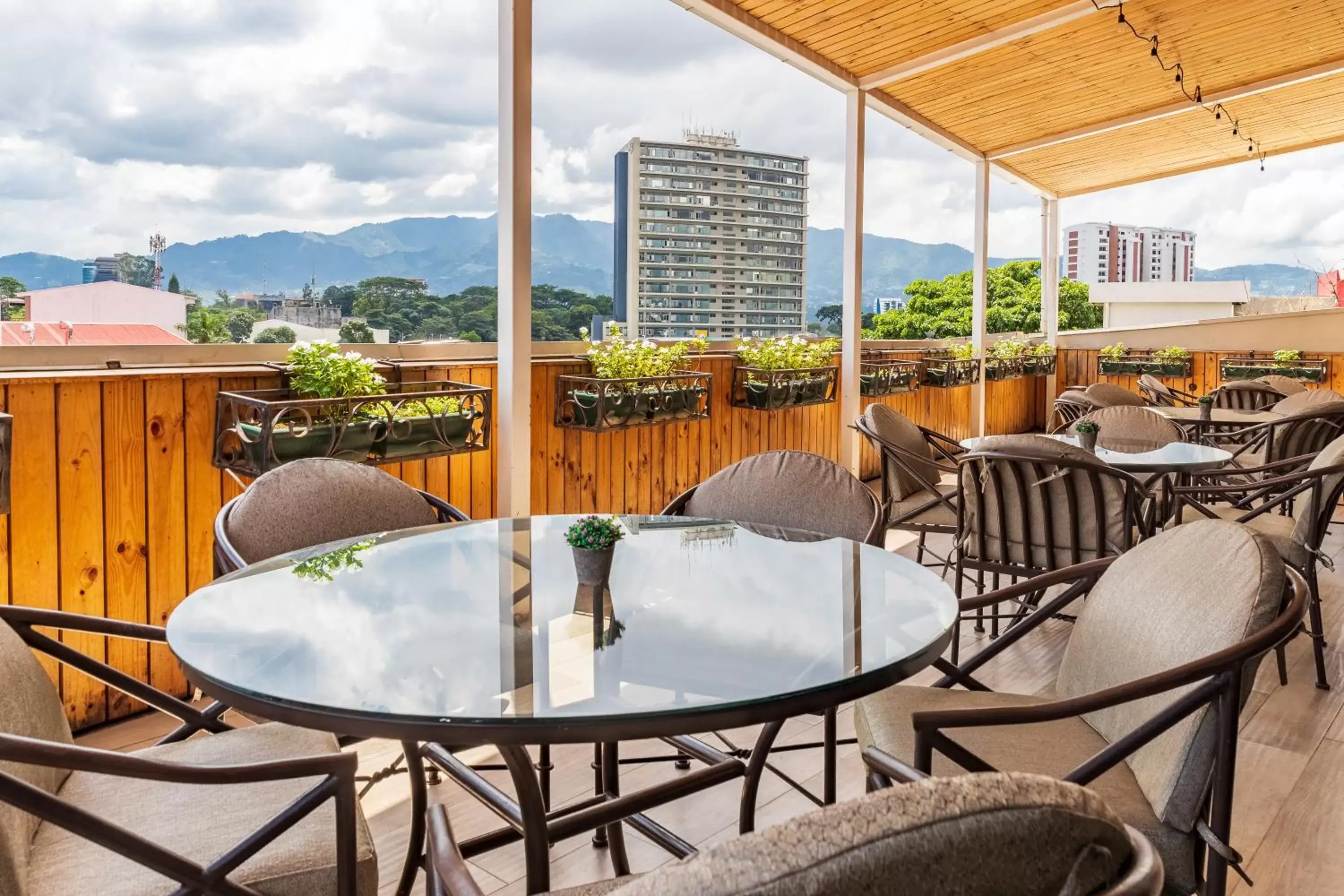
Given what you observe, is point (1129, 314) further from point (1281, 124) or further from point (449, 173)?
point (449, 173)

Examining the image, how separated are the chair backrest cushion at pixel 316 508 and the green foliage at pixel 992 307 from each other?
5759 millimetres

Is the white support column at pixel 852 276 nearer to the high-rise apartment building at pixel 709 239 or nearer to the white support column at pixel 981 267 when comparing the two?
the high-rise apartment building at pixel 709 239

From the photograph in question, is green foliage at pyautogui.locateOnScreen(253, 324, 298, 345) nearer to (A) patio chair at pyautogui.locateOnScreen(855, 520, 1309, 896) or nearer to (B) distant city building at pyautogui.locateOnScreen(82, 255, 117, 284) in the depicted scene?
(B) distant city building at pyautogui.locateOnScreen(82, 255, 117, 284)

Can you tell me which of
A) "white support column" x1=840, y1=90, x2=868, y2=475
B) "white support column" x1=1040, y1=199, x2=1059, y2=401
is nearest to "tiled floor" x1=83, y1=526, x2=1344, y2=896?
"white support column" x1=840, y1=90, x2=868, y2=475

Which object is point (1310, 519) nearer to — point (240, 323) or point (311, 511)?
point (311, 511)

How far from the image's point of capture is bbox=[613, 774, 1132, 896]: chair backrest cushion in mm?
598

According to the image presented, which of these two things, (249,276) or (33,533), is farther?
(249,276)

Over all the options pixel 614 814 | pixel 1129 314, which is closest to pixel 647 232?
pixel 614 814

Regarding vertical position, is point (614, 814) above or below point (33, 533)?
below

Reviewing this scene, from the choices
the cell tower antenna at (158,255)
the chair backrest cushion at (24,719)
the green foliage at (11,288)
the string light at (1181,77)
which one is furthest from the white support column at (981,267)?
the chair backrest cushion at (24,719)

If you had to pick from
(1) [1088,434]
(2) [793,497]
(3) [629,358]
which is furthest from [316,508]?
(1) [1088,434]

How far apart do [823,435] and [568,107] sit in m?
2.98

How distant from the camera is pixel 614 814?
151 cm

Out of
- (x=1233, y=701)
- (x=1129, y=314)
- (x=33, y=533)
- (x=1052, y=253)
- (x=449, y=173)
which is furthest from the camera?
(x=1129, y=314)
